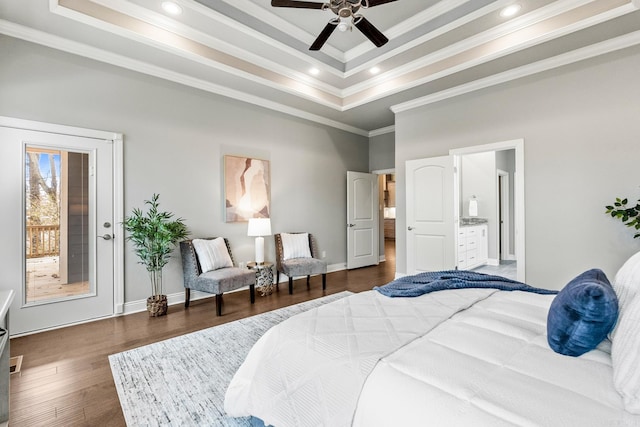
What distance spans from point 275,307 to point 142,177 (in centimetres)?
224

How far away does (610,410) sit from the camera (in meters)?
0.80

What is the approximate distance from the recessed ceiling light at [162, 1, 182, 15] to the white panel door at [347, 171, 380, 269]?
12.6 feet

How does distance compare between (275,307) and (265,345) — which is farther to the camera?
(275,307)

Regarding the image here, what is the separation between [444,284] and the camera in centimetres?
197

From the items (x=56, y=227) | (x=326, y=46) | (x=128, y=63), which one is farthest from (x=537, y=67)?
(x=56, y=227)

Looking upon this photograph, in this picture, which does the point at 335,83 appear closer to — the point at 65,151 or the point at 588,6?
the point at 588,6

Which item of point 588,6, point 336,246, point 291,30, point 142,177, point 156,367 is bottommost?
point 156,367

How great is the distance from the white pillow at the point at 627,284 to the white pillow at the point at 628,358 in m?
0.11

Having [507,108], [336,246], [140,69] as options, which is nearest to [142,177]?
[140,69]

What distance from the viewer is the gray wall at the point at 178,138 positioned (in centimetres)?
301

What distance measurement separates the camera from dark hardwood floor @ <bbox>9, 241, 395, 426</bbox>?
1.82 metres

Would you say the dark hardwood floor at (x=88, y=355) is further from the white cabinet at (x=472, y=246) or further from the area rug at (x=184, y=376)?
the white cabinet at (x=472, y=246)

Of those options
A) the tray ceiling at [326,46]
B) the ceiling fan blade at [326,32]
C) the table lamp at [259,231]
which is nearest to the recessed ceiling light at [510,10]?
the tray ceiling at [326,46]

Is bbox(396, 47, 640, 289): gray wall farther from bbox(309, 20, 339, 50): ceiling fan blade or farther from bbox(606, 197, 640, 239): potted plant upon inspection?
bbox(309, 20, 339, 50): ceiling fan blade
